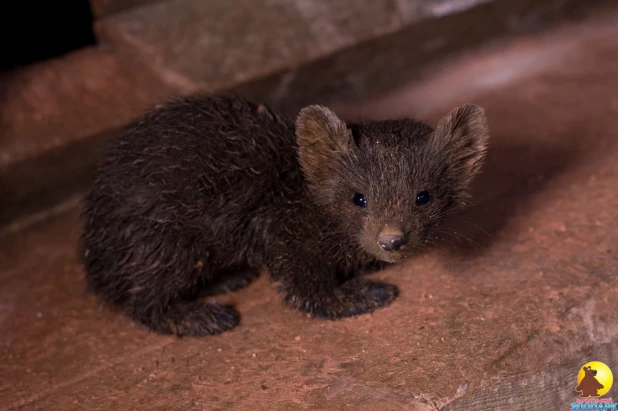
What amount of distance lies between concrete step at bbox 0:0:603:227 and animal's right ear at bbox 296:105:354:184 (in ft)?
6.22

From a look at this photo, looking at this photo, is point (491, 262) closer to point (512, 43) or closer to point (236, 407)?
point (236, 407)

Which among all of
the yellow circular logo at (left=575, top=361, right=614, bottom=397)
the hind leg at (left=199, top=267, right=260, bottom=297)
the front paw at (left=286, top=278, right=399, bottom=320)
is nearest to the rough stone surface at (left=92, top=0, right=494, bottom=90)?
the hind leg at (left=199, top=267, right=260, bottom=297)

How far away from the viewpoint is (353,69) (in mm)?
6820

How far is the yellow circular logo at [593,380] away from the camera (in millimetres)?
3918

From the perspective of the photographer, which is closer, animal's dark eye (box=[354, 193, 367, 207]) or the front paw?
animal's dark eye (box=[354, 193, 367, 207])

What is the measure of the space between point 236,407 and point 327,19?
4086 millimetres

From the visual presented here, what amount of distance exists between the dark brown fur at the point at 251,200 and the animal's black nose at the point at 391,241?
11cm

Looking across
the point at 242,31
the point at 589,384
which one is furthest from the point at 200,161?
the point at 242,31

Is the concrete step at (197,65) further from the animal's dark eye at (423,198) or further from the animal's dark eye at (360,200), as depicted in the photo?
the animal's dark eye at (423,198)

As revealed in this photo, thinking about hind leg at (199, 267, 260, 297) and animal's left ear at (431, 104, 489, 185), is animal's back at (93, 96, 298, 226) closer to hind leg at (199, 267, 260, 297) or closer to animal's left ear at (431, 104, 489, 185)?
hind leg at (199, 267, 260, 297)

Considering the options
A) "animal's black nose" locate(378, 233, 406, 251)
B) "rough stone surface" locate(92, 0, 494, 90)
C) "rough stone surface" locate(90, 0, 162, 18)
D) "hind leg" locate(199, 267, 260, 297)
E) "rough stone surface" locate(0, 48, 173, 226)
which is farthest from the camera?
"rough stone surface" locate(90, 0, 162, 18)

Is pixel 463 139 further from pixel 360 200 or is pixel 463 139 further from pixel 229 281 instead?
pixel 229 281

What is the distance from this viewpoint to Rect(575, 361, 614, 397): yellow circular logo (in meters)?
3.92

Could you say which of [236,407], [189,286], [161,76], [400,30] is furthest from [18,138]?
[400,30]
